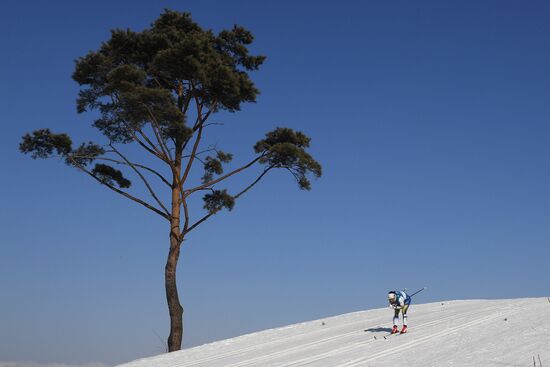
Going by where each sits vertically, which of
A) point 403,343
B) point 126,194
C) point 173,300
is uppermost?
point 126,194

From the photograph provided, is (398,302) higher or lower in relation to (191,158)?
lower

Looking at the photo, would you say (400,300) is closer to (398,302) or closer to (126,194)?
(398,302)

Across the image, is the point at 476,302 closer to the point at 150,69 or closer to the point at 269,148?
the point at 269,148

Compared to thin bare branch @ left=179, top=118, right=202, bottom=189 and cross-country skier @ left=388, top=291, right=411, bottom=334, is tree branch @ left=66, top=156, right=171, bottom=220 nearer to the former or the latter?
thin bare branch @ left=179, top=118, right=202, bottom=189

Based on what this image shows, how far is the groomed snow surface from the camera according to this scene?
535 inches

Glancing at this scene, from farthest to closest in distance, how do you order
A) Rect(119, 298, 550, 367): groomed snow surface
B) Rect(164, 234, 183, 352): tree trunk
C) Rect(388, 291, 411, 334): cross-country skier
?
1. Rect(164, 234, 183, 352): tree trunk
2. Rect(388, 291, 411, 334): cross-country skier
3. Rect(119, 298, 550, 367): groomed snow surface

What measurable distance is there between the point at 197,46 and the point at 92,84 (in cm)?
543

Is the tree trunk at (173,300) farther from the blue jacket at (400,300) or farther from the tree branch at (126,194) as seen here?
the blue jacket at (400,300)

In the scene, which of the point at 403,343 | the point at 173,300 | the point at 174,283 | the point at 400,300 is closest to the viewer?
the point at 403,343

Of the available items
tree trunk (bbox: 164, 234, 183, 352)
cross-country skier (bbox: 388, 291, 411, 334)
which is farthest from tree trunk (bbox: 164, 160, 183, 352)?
cross-country skier (bbox: 388, 291, 411, 334)

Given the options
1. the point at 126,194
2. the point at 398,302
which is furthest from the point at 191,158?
the point at 398,302

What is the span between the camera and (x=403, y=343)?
1593cm

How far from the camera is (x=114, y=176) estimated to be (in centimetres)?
2683

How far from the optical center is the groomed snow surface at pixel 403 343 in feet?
44.6
